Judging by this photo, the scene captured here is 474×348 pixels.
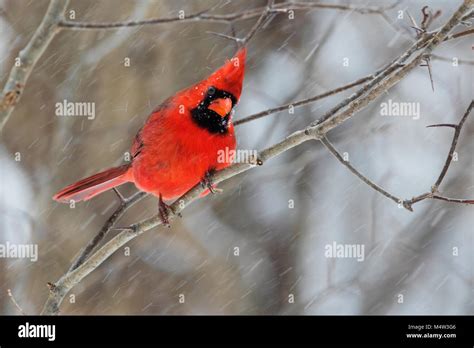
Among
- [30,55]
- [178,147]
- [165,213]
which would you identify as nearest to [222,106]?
[178,147]

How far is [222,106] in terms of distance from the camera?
8.84 feet

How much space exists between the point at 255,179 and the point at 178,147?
1.95 meters

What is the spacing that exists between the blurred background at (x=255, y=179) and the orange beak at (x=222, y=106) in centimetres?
150

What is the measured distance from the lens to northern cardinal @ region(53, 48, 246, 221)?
9.30 ft

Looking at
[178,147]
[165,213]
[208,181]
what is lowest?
[165,213]

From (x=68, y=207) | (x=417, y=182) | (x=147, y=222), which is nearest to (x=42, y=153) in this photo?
(x=68, y=207)

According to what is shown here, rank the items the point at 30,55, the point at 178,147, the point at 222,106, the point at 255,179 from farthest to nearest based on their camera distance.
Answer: the point at 255,179 → the point at 178,147 → the point at 222,106 → the point at 30,55

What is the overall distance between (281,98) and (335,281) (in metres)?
1.33

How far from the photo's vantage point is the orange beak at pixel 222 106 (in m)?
2.68

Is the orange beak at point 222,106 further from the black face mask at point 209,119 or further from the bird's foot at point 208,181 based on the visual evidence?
the bird's foot at point 208,181

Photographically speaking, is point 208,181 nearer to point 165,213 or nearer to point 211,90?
point 165,213

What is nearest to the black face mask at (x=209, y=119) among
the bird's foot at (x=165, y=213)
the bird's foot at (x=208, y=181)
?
the bird's foot at (x=208, y=181)

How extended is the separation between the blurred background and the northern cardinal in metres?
1.05

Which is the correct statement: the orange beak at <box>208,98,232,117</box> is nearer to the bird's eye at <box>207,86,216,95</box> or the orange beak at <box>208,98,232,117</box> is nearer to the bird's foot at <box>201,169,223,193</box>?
the bird's eye at <box>207,86,216,95</box>
